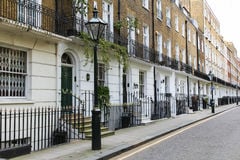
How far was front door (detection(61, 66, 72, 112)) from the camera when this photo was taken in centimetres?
1509

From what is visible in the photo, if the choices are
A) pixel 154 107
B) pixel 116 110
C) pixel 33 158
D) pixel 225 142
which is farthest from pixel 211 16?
pixel 33 158

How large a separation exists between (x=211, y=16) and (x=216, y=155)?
55.8 m

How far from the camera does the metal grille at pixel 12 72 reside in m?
11.9

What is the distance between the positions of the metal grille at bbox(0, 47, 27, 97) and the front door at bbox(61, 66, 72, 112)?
247cm

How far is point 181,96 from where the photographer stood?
34531mm

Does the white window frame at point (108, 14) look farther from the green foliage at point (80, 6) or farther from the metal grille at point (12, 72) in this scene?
the metal grille at point (12, 72)

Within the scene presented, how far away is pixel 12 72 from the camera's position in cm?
1210

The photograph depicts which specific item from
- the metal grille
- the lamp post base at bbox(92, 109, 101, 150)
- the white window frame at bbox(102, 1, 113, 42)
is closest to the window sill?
the metal grille

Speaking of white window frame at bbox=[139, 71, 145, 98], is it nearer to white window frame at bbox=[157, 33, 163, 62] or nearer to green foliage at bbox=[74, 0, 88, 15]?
white window frame at bbox=[157, 33, 163, 62]

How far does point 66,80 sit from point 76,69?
83cm

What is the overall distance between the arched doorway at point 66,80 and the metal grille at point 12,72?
245cm

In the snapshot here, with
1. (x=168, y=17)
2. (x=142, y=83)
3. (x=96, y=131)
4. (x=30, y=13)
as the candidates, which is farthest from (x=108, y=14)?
(x=168, y=17)

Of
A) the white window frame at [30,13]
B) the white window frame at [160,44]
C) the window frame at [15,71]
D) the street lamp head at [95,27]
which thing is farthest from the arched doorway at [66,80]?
the white window frame at [160,44]

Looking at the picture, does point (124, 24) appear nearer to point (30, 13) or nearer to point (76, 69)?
point (76, 69)
